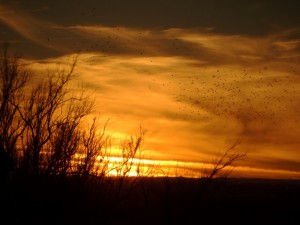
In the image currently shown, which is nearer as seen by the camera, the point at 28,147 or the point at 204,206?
the point at 28,147

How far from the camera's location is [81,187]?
21953 millimetres

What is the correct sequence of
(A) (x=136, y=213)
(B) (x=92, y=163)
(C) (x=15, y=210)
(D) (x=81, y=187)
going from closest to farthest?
(C) (x=15, y=210), (D) (x=81, y=187), (B) (x=92, y=163), (A) (x=136, y=213)

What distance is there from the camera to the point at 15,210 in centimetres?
1959

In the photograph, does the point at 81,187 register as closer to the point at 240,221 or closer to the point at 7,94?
the point at 7,94

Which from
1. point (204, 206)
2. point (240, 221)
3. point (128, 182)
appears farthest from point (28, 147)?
point (240, 221)

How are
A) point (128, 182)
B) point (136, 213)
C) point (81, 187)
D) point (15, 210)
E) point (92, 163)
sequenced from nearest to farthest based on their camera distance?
point (15, 210), point (81, 187), point (92, 163), point (128, 182), point (136, 213)

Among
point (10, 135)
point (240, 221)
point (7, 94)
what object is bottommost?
point (240, 221)

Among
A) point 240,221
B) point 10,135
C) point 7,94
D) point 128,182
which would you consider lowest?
point 240,221

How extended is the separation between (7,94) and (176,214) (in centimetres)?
1013

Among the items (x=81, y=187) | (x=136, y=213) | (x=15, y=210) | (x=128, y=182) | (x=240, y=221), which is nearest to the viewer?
(x=15, y=210)

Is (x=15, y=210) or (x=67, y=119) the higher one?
(x=67, y=119)

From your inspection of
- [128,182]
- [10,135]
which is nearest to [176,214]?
[128,182]

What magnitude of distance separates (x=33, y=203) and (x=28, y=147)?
335 cm

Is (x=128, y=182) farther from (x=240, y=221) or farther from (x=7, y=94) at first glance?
(x=240, y=221)
